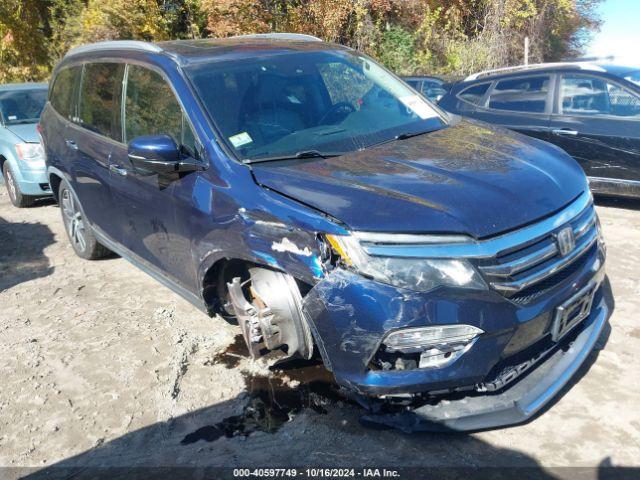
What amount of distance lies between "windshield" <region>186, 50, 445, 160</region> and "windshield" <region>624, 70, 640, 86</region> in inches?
123

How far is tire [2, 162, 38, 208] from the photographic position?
7.82m

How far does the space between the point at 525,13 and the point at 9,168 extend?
13536mm

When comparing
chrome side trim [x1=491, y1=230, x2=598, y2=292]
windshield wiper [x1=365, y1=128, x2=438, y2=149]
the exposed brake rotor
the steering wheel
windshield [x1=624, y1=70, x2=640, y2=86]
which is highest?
the steering wheel

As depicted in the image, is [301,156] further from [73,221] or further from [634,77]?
[634,77]

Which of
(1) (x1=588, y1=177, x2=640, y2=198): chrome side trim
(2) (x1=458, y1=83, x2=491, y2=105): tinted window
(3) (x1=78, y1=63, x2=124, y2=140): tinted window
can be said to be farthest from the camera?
(2) (x1=458, y1=83, x2=491, y2=105): tinted window

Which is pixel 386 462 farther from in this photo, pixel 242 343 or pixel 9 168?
pixel 9 168

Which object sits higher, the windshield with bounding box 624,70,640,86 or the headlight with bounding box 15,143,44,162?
the windshield with bounding box 624,70,640,86

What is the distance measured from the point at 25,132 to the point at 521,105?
21.1ft

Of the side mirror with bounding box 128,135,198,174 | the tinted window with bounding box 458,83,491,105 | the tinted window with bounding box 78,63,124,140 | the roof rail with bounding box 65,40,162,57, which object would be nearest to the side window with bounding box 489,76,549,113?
the tinted window with bounding box 458,83,491,105

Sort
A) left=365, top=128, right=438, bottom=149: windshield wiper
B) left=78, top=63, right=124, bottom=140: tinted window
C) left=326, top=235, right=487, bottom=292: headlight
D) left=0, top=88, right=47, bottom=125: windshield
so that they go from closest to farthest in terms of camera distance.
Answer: left=326, top=235, right=487, bottom=292: headlight → left=365, top=128, right=438, bottom=149: windshield wiper → left=78, top=63, right=124, bottom=140: tinted window → left=0, top=88, right=47, bottom=125: windshield

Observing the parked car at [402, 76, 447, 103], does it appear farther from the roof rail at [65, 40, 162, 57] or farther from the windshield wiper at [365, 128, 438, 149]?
the windshield wiper at [365, 128, 438, 149]

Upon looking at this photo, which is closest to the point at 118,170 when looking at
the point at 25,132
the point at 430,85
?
the point at 25,132

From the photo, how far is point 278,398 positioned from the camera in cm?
331

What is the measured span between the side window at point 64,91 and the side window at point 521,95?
475 centimetres
